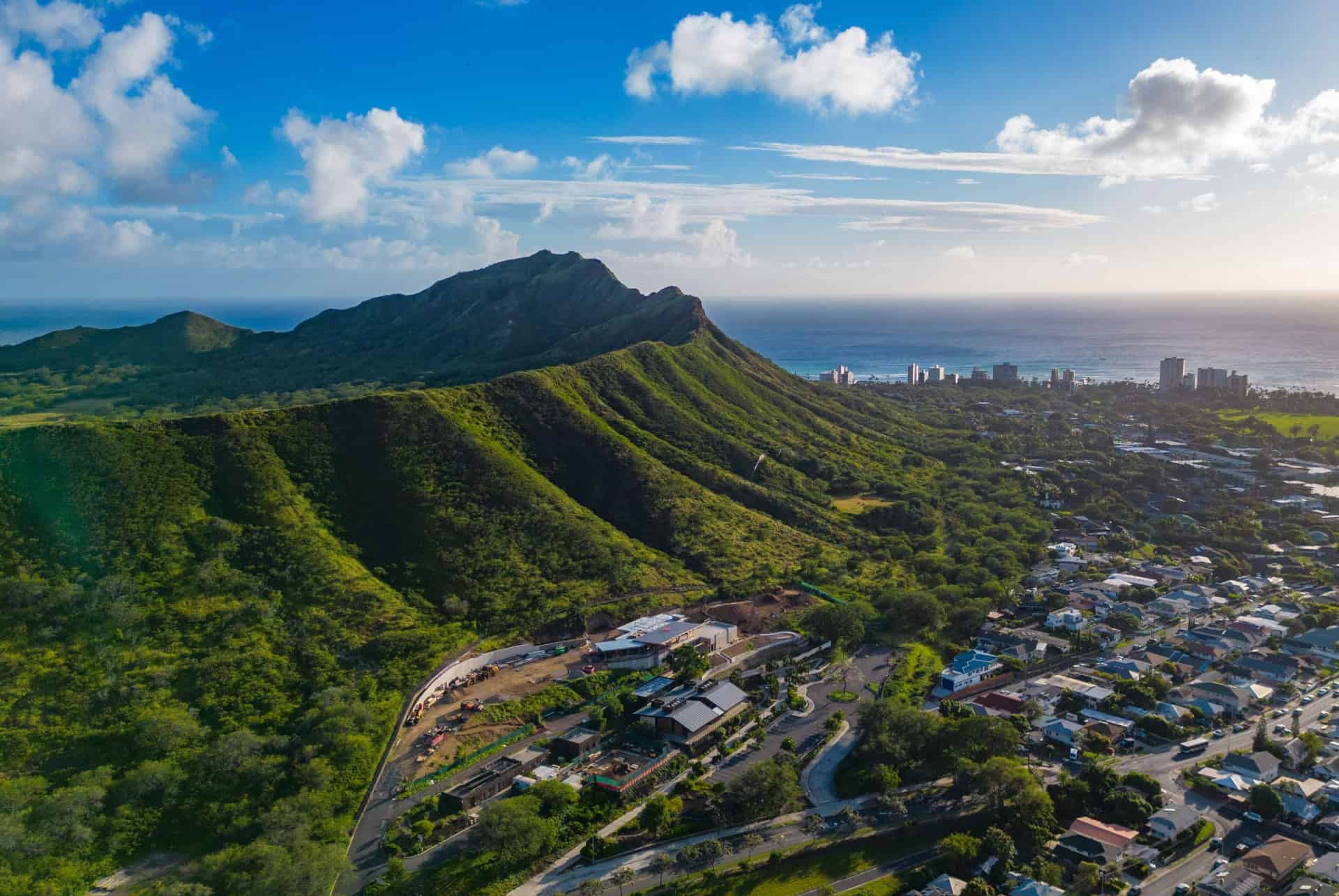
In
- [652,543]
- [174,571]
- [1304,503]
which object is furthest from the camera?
[1304,503]

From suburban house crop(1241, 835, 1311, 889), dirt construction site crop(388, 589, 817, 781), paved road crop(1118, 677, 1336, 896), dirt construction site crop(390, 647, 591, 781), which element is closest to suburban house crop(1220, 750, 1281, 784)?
paved road crop(1118, 677, 1336, 896)

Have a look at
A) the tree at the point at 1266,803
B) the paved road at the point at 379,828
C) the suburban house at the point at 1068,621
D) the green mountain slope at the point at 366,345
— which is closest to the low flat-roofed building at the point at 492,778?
the paved road at the point at 379,828

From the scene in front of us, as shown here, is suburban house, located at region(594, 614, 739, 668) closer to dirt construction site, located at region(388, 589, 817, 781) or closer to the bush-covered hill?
dirt construction site, located at region(388, 589, 817, 781)

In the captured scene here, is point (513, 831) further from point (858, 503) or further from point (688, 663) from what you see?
point (858, 503)

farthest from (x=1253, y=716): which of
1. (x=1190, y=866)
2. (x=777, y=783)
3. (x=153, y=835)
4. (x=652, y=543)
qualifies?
(x=153, y=835)

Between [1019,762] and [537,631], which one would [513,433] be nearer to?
[537,631]
